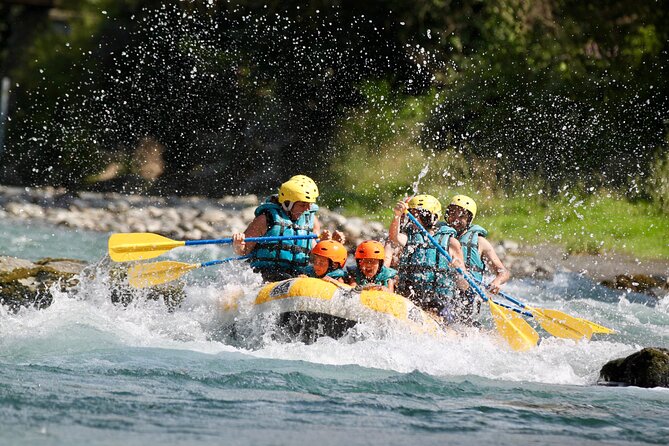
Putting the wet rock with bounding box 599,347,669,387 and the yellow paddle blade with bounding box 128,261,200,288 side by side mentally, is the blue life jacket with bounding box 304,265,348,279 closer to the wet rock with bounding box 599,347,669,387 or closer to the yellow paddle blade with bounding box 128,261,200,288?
the yellow paddle blade with bounding box 128,261,200,288

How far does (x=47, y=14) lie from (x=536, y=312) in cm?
1576

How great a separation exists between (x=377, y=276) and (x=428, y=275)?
71 centimetres

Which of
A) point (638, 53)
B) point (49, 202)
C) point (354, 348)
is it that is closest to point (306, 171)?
point (49, 202)

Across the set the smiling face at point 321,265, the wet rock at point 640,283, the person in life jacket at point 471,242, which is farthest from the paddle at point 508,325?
the wet rock at point 640,283

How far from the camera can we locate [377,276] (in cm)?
859

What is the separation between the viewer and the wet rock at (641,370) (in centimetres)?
781

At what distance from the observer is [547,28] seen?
20.1 m

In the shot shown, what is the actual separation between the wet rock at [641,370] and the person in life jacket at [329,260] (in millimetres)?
2227

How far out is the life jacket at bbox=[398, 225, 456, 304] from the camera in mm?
9102

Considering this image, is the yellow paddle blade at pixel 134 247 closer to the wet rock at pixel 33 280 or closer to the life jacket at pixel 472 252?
the wet rock at pixel 33 280

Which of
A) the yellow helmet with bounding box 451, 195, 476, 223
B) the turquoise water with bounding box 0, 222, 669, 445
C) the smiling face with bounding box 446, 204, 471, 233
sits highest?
the yellow helmet with bounding box 451, 195, 476, 223

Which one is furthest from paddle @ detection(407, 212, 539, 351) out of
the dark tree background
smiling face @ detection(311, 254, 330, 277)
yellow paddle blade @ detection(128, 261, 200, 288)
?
the dark tree background

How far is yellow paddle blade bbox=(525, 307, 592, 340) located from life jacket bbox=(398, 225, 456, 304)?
0.83 meters

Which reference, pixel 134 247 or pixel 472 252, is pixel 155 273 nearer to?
pixel 134 247
